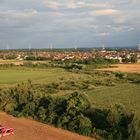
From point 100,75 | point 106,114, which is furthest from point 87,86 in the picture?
point 106,114

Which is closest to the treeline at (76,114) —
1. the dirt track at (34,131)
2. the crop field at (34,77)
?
the dirt track at (34,131)

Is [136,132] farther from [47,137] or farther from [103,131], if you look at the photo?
[47,137]

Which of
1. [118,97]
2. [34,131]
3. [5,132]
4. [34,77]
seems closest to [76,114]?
[34,131]

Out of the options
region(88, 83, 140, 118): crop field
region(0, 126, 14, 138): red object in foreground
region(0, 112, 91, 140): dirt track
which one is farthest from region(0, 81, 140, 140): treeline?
region(88, 83, 140, 118): crop field

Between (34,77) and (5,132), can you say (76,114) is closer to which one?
(5,132)

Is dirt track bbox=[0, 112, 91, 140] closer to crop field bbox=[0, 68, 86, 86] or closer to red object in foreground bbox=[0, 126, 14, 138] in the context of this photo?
red object in foreground bbox=[0, 126, 14, 138]

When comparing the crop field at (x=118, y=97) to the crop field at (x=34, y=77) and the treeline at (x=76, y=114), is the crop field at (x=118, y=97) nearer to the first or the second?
the treeline at (x=76, y=114)
